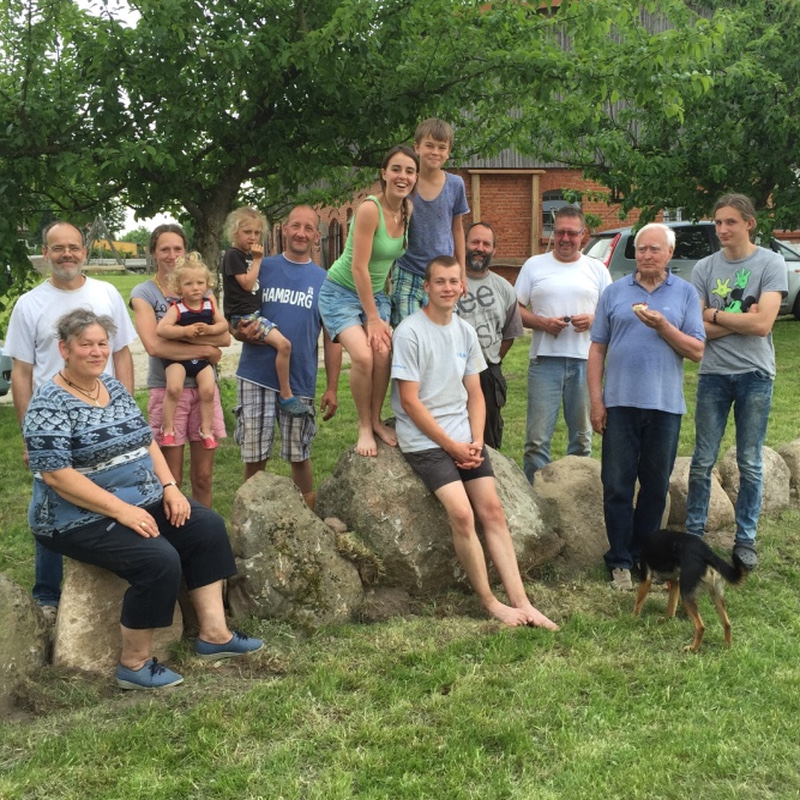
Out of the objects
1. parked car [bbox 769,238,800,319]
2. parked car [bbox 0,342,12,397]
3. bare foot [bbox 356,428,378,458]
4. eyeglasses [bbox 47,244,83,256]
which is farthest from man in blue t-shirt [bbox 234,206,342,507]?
parked car [bbox 769,238,800,319]

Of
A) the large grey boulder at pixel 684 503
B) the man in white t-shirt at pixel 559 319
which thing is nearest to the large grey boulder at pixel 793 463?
the large grey boulder at pixel 684 503

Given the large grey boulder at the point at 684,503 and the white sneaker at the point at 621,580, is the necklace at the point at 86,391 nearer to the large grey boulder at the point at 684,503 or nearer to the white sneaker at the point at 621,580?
the white sneaker at the point at 621,580

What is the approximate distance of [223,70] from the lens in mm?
6195

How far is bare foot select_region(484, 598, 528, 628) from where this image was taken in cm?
429

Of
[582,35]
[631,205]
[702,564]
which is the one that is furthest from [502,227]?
[702,564]

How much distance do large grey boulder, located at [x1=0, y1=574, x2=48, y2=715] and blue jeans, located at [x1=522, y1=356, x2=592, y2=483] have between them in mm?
3229

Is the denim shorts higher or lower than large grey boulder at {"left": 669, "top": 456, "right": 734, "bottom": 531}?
higher

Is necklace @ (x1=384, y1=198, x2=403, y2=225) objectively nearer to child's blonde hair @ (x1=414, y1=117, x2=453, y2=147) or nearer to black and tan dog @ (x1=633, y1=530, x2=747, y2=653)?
child's blonde hair @ (x1=414, y1=117, x2=453, y2=147)

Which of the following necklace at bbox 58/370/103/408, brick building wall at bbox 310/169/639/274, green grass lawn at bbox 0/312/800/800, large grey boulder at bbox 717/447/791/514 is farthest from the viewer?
brick building wall at bbox 310/169/639/274

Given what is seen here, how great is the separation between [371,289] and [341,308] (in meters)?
0.24

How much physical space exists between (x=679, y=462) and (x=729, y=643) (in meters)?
2.17

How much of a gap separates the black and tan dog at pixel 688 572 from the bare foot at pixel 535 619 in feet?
1.66

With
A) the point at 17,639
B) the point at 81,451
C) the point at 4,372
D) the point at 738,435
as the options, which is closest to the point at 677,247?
the point at 738,435

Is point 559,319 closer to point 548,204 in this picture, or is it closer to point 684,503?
point 684,503
